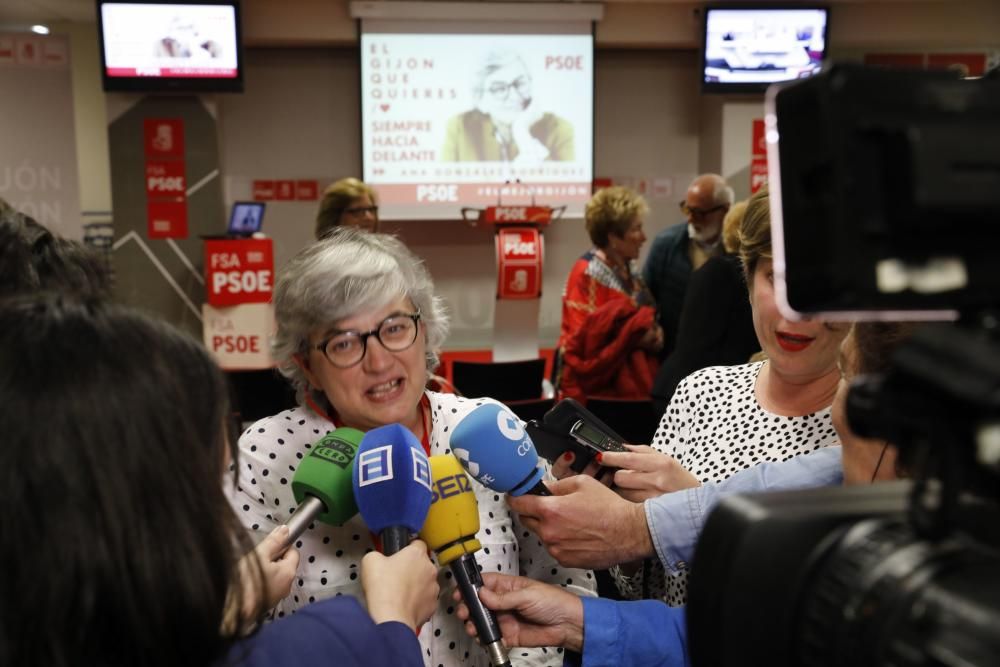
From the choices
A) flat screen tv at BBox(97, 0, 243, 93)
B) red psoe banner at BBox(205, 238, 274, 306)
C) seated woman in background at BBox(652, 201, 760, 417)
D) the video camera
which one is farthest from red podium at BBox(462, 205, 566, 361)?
the video camera

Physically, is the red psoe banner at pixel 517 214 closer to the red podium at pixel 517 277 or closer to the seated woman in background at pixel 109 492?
the red podium at pixel 517 277

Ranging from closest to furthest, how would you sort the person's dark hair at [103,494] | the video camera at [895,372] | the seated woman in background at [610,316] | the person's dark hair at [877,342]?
the video camera at [895,372]
the person's dark hair at [103,494]
the person's dark hair at [877,342]
the seated woman in background at [610,316]

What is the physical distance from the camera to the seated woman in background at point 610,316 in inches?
143

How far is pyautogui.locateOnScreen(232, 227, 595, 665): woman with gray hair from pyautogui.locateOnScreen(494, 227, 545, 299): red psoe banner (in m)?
3.85

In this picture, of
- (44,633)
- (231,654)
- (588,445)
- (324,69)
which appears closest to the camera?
(44,633)

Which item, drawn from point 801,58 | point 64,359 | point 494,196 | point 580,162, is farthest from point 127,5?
point 64,359

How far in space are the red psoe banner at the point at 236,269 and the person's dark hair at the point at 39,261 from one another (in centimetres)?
483

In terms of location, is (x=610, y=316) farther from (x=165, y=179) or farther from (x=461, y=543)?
(x=165, y=179)

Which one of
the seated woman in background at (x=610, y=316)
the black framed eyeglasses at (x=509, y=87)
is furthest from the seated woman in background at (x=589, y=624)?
the black framed eyeglasses at (x=509, y=87)

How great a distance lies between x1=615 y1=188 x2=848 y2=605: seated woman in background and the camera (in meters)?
1.58

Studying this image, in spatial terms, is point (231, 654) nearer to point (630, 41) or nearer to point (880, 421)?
point (880, 421)

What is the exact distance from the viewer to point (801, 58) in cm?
657

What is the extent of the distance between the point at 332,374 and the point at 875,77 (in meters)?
1.19

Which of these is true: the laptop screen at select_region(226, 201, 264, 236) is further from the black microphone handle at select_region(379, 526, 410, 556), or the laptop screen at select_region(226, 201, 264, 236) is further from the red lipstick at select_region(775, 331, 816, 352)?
the black microphone handle at select_region(379, 526, 410, 556)
